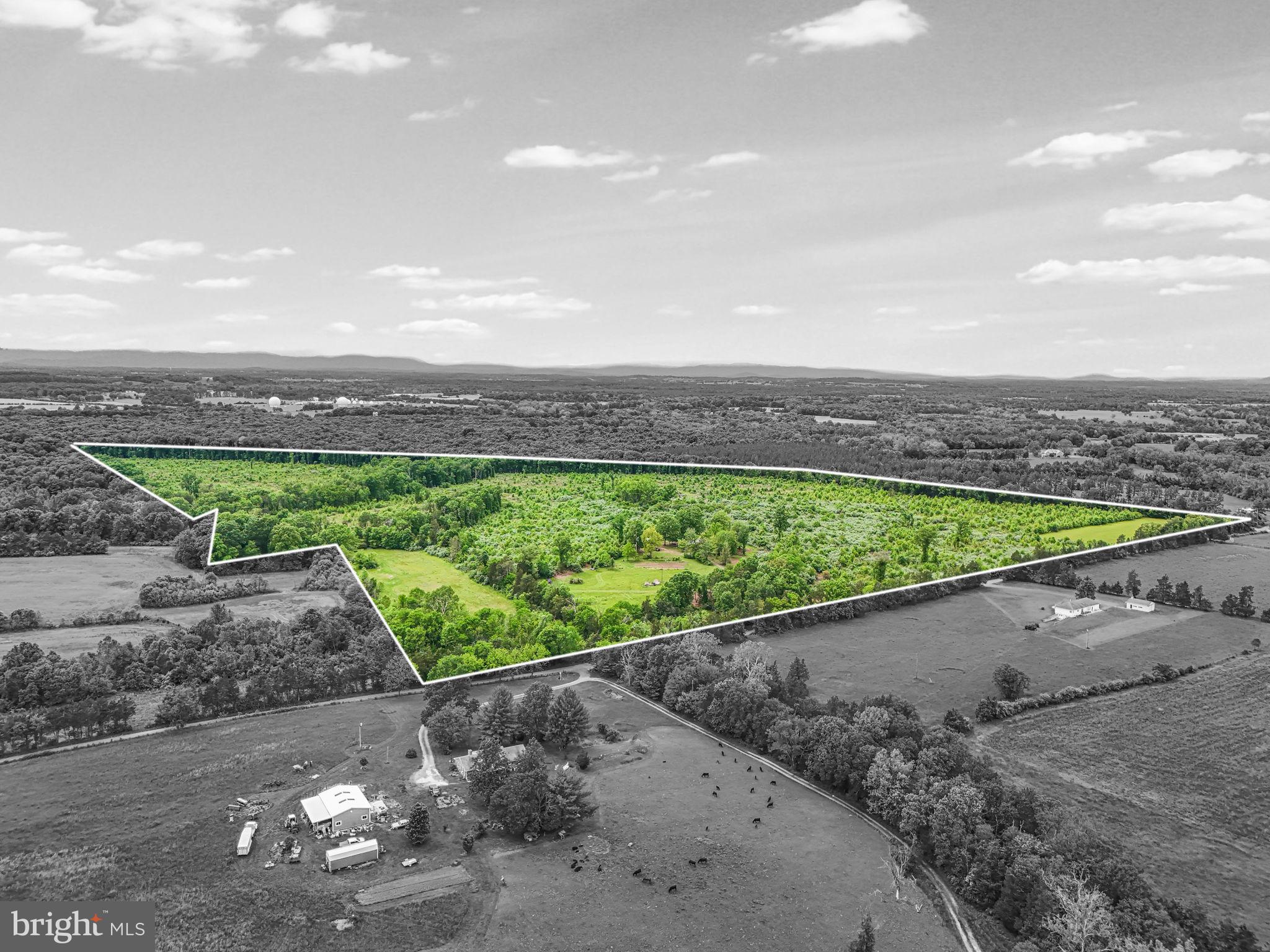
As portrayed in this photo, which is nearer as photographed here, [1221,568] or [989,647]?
[989,647]

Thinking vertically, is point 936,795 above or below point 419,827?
above

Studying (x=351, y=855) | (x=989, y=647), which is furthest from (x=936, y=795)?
(x=351, y=855)

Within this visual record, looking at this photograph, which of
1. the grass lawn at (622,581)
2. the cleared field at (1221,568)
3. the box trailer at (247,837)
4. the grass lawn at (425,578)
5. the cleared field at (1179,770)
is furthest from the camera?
the cleared field at (1221,568)

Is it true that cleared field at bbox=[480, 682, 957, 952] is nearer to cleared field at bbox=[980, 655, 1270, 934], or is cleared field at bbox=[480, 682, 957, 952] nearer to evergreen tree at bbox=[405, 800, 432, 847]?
evergreen tree at bbox=[405, 800, 432, 847]

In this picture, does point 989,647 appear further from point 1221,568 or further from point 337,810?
point 337,810

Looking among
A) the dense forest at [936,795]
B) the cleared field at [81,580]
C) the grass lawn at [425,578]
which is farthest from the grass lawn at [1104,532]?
the cleared field at [81,580]

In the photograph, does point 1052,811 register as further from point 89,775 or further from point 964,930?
point 89,775

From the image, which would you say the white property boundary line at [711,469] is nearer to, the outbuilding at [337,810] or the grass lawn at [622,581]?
the grass lawn at [622,581]
